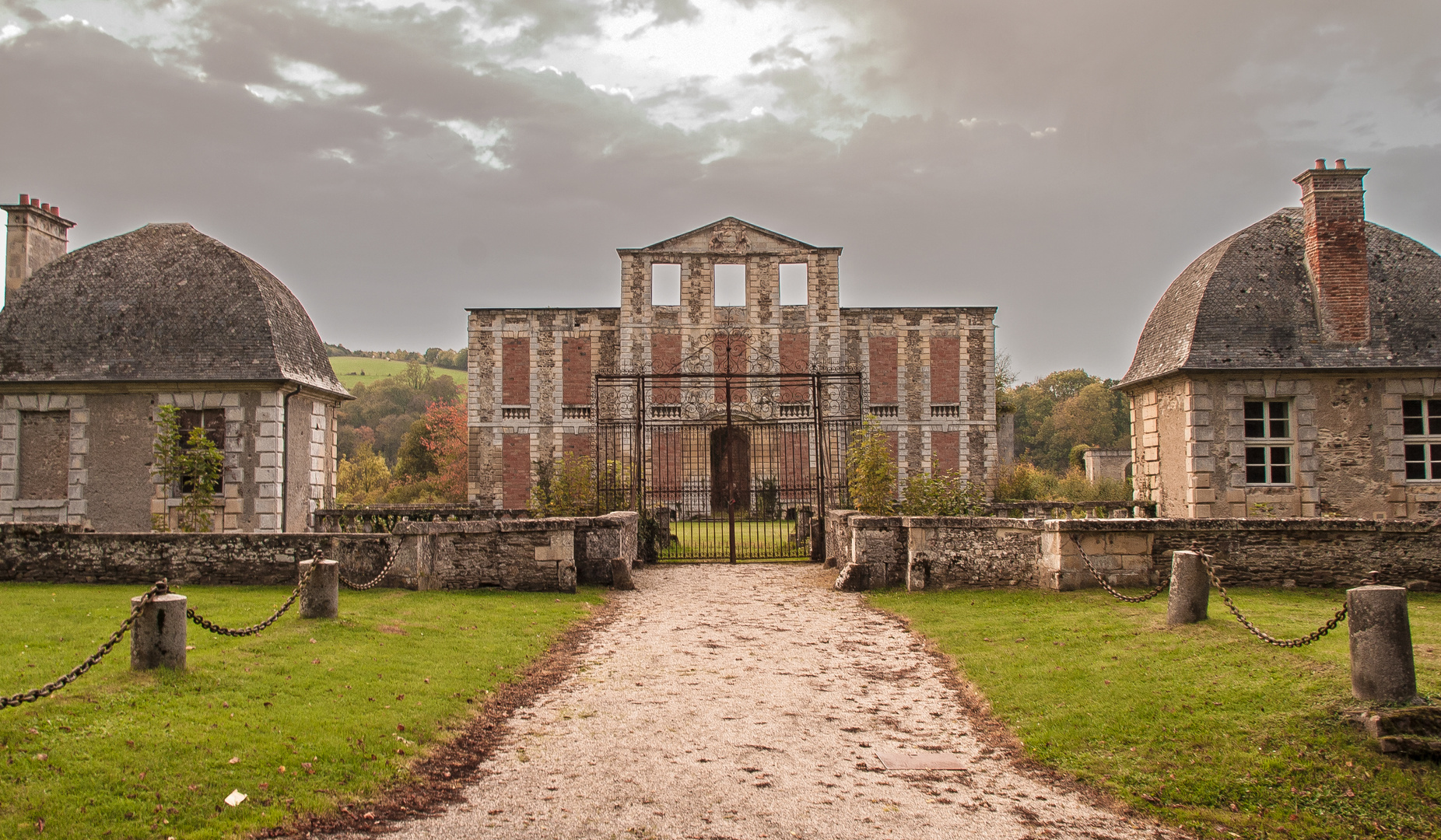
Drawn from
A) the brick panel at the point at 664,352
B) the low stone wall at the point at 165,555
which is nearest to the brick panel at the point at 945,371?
the brick panel at the point at 664,352

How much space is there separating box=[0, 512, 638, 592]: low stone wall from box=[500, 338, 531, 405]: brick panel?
1915 centimetres

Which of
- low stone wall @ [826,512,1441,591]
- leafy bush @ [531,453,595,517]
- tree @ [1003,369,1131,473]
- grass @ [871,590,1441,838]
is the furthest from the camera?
tree @ [1003,369,1131,473]

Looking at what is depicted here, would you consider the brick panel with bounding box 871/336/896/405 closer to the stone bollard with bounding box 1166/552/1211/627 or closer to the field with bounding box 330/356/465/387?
the stone bollard with bounding box 1166/552/1211/627

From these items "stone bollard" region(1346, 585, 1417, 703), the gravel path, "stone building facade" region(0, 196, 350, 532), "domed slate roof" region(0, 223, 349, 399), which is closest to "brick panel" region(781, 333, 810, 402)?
"domed slate roof" region(0, 223, 349, 399)

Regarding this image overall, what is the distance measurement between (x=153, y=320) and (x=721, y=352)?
1754cm

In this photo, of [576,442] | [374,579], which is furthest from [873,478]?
[576,442]

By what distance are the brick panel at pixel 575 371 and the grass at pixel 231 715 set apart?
70.5ft

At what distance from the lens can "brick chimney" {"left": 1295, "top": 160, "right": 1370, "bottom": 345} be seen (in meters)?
14.2

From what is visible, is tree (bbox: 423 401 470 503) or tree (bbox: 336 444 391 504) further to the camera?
tree (bbox: 336 444 391 504)

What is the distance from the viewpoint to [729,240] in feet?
97.2

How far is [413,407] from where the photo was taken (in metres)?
58.3

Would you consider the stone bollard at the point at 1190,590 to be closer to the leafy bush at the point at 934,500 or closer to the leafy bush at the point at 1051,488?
the leafy bush at the point at 934,500

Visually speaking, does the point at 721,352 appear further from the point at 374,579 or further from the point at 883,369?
the point at 374,579

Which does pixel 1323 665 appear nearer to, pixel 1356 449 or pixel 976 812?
pixel 976 812
